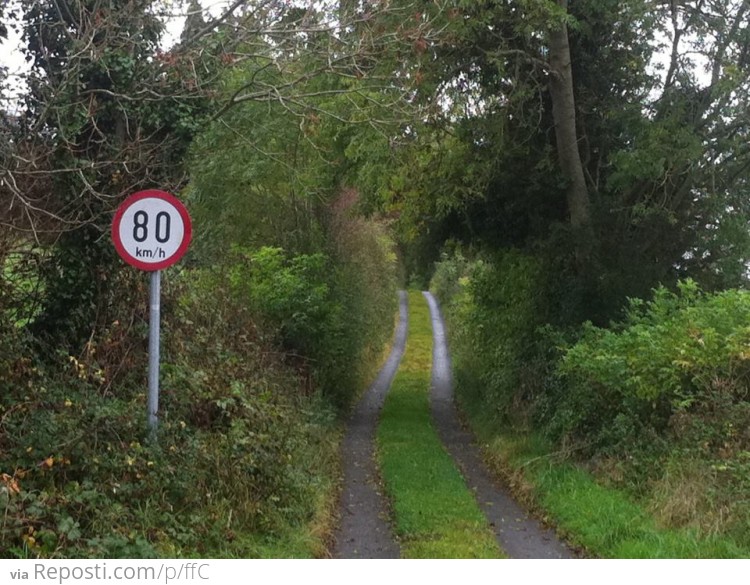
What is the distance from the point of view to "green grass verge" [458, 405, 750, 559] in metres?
6.32

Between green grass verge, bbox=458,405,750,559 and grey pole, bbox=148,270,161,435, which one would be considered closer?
grey pole, bbox=148,270,161,435

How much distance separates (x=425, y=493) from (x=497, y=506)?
38.7 inches

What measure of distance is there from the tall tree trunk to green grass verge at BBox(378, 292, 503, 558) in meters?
5.36

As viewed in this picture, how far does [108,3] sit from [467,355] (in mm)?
15978

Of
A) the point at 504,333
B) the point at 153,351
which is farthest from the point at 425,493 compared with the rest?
the point at 504,333

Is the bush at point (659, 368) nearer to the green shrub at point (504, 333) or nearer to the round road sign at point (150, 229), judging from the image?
the green shrub at point (504, 333)

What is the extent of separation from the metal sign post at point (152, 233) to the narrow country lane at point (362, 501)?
3.03 meters

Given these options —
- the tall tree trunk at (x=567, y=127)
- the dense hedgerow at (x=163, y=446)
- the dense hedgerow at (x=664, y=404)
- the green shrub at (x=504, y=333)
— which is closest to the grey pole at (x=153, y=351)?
the dense hedgerow at (x=163, y=446)

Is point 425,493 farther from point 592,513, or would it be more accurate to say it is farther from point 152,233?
point 152,233

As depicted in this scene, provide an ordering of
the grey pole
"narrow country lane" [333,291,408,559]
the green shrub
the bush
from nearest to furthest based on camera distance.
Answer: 1. the grey pole
2. "narrow country lane" [333,291,408,559]
3. the bush
4. the green shrub

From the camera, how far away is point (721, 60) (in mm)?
11945

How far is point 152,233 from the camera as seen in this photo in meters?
5.93

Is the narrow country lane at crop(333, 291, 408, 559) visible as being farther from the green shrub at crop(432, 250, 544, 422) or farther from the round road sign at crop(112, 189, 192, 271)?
the round road sign at crop(112, 189, 192, 271)

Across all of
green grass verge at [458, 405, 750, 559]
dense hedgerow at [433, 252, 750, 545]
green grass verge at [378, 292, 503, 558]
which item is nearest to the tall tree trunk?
dense hedgerow at [433, 252, 750, 545]
